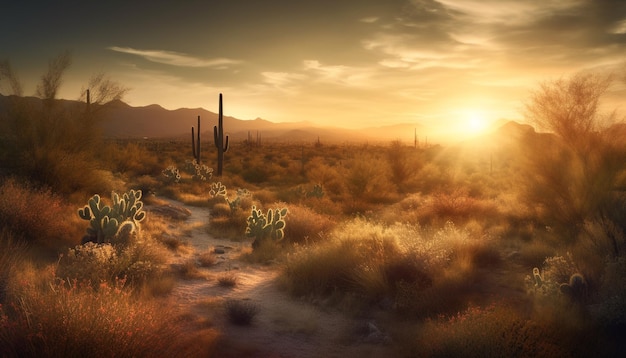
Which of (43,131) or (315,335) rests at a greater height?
(43,131)

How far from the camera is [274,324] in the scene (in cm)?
717

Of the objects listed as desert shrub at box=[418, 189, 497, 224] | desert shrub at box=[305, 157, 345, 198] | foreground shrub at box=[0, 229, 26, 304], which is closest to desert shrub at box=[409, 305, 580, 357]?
foreground shrub at box=[0, 229, 26, 304]

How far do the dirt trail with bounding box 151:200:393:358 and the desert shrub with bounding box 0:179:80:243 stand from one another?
3668 mm

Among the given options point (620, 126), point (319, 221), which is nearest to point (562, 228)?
point (620, 126)

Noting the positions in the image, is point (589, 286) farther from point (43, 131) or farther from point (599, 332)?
point (43, 131)

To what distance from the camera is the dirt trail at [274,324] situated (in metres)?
6.27

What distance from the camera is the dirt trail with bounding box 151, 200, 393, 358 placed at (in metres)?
6.27

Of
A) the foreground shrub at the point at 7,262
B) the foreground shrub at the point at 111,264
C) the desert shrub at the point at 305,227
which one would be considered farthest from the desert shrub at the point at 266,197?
the foreground shrub at the point at 7,262

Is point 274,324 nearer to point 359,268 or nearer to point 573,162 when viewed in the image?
point 359,268

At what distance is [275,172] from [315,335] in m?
26.4

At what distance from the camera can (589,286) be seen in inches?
273

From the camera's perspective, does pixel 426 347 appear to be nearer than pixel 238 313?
Yes

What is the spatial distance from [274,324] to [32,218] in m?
6.73

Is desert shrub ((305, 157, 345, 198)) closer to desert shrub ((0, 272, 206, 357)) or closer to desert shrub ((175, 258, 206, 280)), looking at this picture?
desert shrub ((175, 258, 206, 280))
